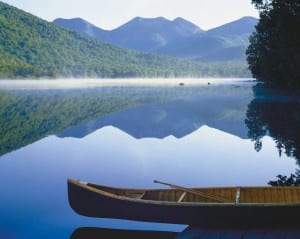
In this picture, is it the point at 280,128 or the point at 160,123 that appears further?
the point at 160,123

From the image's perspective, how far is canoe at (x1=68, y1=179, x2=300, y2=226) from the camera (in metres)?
11.3

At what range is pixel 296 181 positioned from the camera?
18188 mm

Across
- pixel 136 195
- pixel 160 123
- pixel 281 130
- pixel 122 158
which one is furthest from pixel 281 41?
pixel 136 195

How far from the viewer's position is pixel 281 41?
5225cm

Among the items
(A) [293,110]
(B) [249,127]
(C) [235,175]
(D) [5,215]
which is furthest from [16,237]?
(A) [293,110]

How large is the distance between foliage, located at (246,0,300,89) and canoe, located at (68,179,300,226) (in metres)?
36.7

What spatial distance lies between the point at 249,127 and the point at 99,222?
25481 mm

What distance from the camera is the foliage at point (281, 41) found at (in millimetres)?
47156

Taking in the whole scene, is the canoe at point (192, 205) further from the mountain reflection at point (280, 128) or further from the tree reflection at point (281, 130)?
the mountain reflection at point (280, 128)

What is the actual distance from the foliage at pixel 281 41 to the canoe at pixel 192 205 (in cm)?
3674

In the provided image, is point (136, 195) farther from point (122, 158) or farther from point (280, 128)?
point (280, 128)

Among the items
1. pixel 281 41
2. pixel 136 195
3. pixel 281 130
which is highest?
pixel 281 41

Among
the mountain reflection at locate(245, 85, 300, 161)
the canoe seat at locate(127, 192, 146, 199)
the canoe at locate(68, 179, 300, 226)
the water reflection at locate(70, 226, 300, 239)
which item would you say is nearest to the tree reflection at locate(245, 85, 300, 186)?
the mountain reflection at locate(245, 85, 300, 161)

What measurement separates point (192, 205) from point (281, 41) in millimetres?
45049
